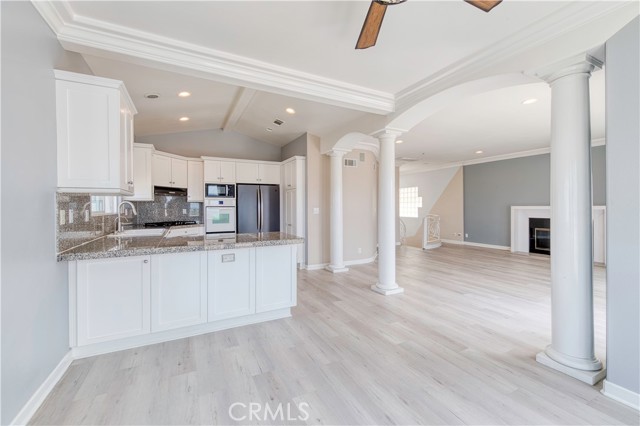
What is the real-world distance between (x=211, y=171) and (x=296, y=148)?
6.12 feet

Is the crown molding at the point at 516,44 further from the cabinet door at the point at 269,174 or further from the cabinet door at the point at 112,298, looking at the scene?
the cabinet door at the point at 269,174

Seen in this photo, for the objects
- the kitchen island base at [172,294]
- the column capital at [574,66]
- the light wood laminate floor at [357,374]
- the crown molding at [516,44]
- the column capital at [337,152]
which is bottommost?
the light wood laminate floor at [357,374]

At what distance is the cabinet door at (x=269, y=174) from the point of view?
624cm

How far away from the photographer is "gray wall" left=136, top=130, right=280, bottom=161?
6020 mm

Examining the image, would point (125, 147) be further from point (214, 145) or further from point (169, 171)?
point (214, 145)

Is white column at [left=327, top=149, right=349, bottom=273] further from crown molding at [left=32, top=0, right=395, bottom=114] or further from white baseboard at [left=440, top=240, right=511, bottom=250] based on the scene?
white baseboard at [left=440, top=240, right=511, bottom=250]

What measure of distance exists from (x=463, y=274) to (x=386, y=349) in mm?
3440

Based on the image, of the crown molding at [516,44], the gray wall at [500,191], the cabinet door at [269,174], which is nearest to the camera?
the crown molding at [516,44]

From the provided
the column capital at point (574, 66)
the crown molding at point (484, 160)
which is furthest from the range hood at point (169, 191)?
the crown molding at point (484, 160)

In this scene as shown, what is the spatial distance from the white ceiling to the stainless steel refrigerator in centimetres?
209

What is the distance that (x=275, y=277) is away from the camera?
309cm

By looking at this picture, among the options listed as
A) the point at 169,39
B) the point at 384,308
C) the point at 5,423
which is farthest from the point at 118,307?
the point at 384,308

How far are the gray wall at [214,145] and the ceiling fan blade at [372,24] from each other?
5.10 m

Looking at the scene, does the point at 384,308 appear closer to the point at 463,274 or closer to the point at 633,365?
the point at 633,365
